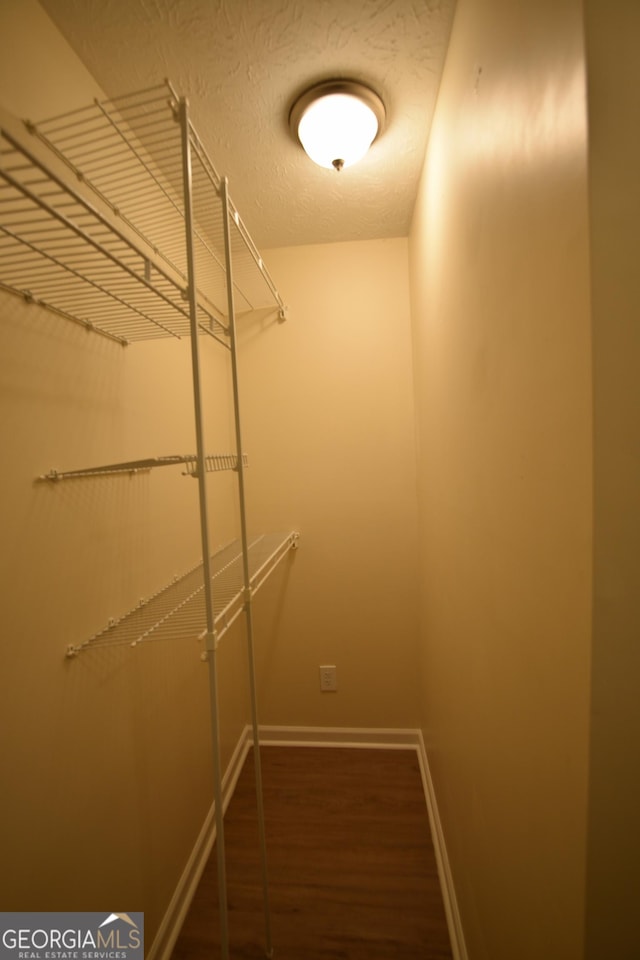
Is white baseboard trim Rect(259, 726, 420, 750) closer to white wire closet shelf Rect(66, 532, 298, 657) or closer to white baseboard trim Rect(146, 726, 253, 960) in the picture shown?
white baseboard trim Rect(146, 726, 253, 960)

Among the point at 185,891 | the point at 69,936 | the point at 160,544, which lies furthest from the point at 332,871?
the point at 160,544

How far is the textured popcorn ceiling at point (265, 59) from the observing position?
0.87m

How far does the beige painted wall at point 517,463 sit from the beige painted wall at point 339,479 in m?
0.78

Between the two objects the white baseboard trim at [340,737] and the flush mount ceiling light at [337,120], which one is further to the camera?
the white baseboard trim at [340,737]

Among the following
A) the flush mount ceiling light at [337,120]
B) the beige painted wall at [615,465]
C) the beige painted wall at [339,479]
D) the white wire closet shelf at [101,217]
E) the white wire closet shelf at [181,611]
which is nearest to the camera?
the beige painted wall at [615,465]

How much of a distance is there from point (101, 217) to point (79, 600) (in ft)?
2.50

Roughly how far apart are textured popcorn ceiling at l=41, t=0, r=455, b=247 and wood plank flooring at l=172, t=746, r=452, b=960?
2453 millimetres

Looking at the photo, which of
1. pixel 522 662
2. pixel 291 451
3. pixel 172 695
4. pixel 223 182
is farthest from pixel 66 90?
pixel 172 695

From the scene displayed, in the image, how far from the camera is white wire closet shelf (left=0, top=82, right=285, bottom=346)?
66 cm

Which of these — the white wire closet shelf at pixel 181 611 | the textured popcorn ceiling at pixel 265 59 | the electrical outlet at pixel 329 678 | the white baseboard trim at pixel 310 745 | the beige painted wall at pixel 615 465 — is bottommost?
the white baseboard trim at pixel 310 745

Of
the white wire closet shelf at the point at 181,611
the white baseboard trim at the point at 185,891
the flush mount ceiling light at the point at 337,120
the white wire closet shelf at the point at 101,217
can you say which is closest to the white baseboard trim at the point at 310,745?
the white baseboard trim at the point at 185,891

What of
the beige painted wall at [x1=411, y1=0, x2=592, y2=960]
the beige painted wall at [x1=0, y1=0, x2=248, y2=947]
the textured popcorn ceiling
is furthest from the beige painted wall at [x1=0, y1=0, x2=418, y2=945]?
the beige painted wall at [x1=411, y1=0, x2=592, y2=960]

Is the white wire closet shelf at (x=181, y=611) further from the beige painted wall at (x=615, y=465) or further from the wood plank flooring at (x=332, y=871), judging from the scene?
the wood plank flooring at (x=332, y=871)

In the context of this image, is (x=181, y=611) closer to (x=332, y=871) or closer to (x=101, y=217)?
(x=101, y=217)
